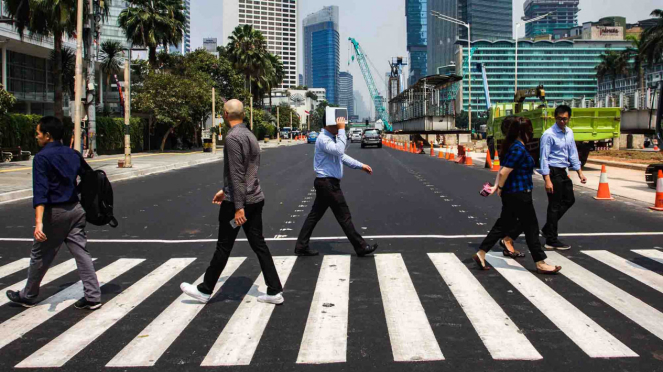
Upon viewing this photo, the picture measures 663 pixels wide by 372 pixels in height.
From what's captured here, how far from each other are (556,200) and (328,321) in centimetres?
442

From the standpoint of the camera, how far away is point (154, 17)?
44031 millimetres

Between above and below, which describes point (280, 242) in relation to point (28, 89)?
below

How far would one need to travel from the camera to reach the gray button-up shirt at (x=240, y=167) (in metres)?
5.35

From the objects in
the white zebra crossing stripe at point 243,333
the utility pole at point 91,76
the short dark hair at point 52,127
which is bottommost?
the white zebra crossing stripe at point 243,333

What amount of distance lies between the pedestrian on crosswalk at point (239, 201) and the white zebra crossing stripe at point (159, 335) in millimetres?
189

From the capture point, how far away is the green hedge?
2964 cm

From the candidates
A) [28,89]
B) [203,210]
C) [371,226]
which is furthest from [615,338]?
[28,89]

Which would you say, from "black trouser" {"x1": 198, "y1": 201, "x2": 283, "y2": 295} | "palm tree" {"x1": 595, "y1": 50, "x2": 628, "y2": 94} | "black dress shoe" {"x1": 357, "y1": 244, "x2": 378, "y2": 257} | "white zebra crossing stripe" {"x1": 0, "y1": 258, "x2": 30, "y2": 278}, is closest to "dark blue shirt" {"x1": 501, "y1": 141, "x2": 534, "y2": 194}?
"black dress shoe" {"x1": 357, "y1": 244, "x2": 378, "y2": 257}

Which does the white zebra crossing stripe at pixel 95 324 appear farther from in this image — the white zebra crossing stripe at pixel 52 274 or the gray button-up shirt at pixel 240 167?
the gray button-up shirt at pixel 240 167

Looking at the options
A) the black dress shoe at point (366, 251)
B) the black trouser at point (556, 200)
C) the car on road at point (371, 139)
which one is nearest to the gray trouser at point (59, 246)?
the black dress shoe at point (366, 251)

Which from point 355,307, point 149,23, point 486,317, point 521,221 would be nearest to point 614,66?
point 149,23

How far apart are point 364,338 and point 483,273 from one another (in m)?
2.62

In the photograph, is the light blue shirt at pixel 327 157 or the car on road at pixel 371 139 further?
the car on road at pixel 371 139

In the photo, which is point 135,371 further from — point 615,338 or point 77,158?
point 615,338
